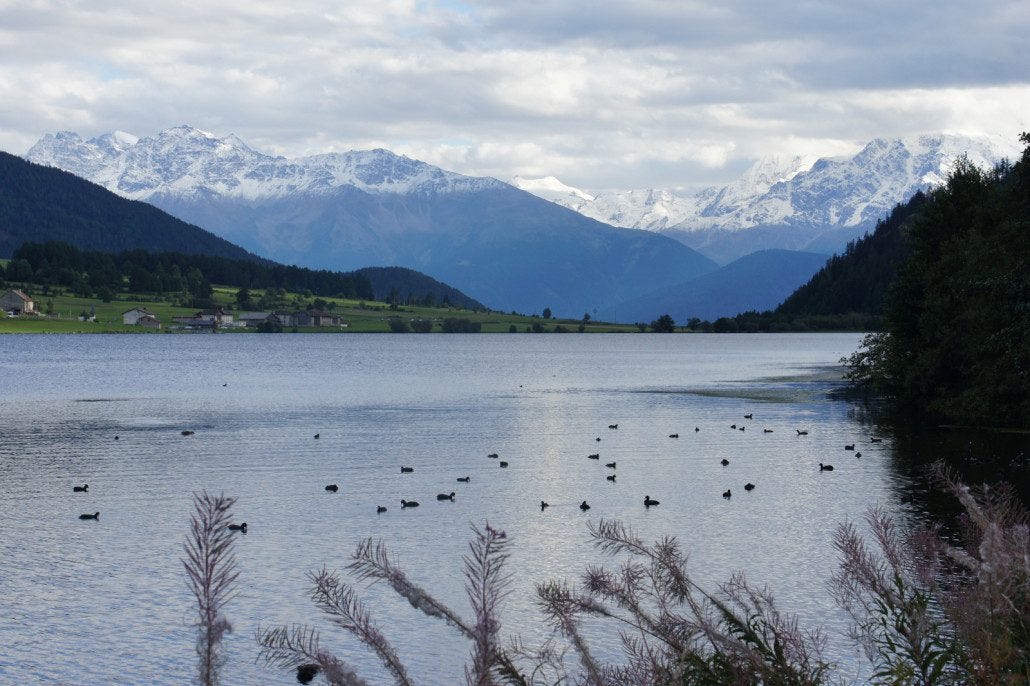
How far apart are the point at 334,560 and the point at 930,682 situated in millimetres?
28933

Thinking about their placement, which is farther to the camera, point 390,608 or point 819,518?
point 819,518

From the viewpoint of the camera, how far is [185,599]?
34688 mm

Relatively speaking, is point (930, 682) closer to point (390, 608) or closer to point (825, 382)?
point (390, 608)

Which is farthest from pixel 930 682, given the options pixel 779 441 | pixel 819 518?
pixel 779 441

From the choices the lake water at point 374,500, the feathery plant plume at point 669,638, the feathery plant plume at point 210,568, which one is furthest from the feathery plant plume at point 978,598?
the lake water at point 374,500

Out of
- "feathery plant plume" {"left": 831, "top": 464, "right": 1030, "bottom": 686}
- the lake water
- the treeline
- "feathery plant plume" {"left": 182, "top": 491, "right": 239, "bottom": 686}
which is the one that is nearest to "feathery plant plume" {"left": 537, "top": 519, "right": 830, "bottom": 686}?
"feathery plant plume" {"left": 831, "top": 464, "right": 1030, "bottom": 686}

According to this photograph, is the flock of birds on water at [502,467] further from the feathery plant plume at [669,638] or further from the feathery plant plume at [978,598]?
the feathery plant plume at [978,598]

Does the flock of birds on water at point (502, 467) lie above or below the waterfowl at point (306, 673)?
above

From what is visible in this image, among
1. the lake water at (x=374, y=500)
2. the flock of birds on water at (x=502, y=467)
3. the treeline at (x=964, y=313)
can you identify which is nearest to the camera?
the lake water at (x=374, y=500)

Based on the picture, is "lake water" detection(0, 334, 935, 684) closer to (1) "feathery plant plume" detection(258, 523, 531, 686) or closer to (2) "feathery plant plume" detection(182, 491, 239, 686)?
(1) "feathery plant plume" detection(258, 523, 531, 686)

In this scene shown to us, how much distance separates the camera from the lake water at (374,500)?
31.3 m

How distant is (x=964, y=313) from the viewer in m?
80.4

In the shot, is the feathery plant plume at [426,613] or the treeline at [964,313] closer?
the feathery plant plume at [426,613]

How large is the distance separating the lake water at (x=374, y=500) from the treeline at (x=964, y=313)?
7737 millimetres
